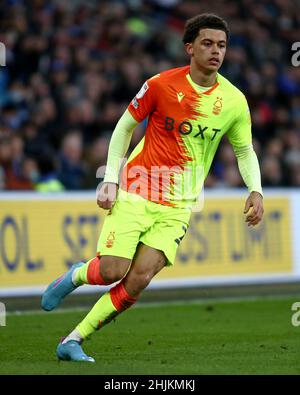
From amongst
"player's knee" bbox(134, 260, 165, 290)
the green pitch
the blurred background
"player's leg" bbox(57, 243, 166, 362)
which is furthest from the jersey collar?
the blurred background

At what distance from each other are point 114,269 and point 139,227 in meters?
0.39

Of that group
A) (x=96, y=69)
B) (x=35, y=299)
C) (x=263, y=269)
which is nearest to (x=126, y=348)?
(x=35, y=299)

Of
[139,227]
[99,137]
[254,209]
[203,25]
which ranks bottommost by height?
[139,227]

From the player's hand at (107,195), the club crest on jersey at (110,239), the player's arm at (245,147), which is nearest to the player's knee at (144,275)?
the club crest on jersey at (110,239)

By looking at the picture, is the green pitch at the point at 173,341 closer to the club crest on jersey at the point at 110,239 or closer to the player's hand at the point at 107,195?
the club crest on jersey at the point at 110,239

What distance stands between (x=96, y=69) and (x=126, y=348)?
9.33m

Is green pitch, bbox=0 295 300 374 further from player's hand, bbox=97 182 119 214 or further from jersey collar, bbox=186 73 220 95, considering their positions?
jersey collar, bbox=186 73 220 95

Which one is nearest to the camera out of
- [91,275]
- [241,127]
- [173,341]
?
[91,275]

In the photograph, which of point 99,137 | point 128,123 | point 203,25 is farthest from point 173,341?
point 99,137

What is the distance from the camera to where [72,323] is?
10.8 meters

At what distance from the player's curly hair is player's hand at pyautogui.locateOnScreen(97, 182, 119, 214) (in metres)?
1.35

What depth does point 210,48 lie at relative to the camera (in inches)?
310

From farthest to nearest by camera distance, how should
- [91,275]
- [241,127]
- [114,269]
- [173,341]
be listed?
[173,341] → [241,127] → [91,275] → [114,269]

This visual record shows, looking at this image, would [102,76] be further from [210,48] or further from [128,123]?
[210,48]
